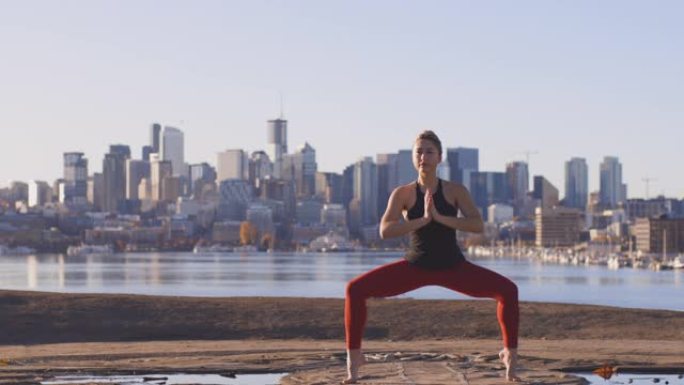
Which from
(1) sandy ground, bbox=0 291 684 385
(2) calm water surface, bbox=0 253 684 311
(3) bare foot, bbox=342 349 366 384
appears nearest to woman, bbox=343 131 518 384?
(3) bare foot, bbox=342 349 366 384

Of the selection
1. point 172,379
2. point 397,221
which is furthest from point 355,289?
point 172,379

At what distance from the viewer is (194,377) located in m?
14.6

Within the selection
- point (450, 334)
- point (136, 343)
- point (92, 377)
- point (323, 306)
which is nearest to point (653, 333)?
point (450, 334)

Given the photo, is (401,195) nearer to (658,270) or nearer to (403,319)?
(403,319)

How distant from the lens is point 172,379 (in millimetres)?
14383

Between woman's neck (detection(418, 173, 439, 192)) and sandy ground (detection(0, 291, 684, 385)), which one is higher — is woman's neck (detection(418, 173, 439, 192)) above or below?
above

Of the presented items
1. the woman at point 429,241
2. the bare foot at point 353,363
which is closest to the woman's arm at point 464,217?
the woman at point 429,241

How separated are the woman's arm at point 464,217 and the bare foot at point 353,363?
121 centimetres

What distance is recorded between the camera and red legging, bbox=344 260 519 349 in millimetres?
11258

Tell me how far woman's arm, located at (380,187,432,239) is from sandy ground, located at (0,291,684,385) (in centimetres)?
149

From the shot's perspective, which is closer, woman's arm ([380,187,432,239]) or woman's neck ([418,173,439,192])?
woman's arm ([380,187,432,239])

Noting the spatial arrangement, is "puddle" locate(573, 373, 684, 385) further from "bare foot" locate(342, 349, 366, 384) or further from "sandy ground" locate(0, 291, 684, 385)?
"bare foot" locate(342, 349, 366, 384)

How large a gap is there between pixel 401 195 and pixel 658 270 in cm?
14907

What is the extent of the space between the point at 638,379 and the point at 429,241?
3924 millimetres
